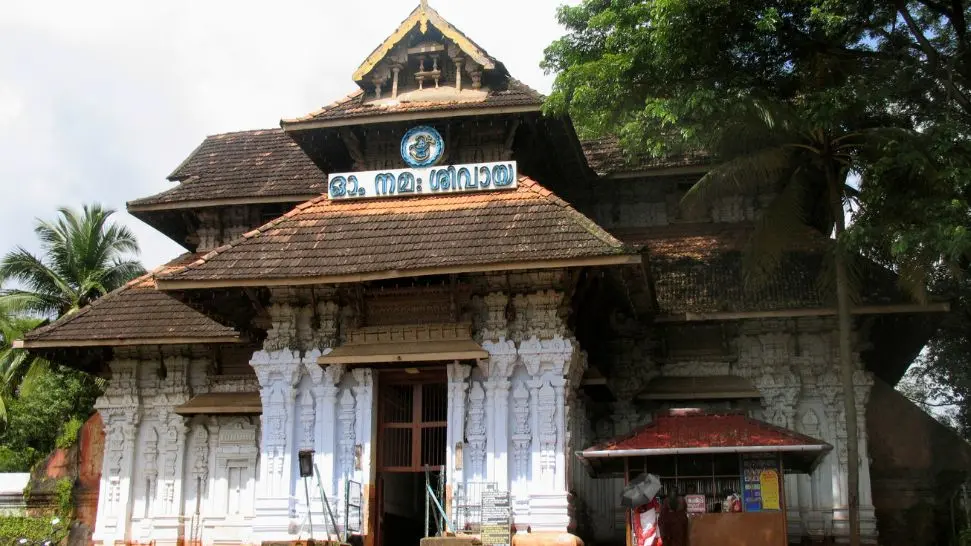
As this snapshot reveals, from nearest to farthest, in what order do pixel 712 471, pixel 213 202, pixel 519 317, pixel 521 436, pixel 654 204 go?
pixel 712 471
pixel 521 436
pixel 519 317
pixel 213 202
pixel 654 204

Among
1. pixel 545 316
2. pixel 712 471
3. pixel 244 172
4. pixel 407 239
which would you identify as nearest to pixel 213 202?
pixel 244 172

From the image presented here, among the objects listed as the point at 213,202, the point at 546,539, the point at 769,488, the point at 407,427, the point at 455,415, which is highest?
the point at 213,202

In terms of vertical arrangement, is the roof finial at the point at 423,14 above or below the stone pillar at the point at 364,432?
above

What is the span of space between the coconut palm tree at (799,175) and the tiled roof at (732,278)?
0.33 metres

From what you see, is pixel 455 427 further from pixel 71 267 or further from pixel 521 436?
pixel 71 267

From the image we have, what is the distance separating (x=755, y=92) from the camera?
15.5 metres

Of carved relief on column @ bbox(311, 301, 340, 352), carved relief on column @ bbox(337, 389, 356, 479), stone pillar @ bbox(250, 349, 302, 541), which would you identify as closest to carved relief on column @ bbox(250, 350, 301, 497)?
stone pillar @ bbox(250, 349, 302, 541)

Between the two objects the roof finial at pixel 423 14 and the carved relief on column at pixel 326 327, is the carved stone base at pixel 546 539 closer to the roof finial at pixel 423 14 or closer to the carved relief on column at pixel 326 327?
the carved relief on column at pixel 326 327

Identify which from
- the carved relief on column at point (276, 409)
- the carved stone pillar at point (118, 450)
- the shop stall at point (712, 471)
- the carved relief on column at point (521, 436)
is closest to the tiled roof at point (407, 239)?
the carved relief on column at point (276, 409)

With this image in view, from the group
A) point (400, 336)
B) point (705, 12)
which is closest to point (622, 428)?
point (400, 336)

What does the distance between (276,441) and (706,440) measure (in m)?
6.44

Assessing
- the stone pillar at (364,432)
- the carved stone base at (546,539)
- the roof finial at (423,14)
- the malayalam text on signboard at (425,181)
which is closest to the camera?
the carved stone base at (546,539)

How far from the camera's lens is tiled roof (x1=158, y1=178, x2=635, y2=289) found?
1479 centimetres

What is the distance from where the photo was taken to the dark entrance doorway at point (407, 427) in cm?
1603
